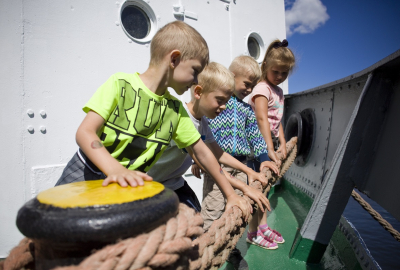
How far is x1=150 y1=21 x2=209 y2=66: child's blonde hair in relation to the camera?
3.29 ft

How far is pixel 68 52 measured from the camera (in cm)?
218

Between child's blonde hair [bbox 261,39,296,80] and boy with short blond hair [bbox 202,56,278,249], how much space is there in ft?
1.08

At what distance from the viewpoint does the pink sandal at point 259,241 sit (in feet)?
6.41

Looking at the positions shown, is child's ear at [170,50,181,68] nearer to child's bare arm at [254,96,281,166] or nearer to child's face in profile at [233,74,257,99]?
child's face in profile at [233,74,257,99]

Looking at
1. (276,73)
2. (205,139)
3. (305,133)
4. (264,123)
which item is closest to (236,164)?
(205,139)

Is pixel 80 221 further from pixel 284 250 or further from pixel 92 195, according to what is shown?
pixel 284 250

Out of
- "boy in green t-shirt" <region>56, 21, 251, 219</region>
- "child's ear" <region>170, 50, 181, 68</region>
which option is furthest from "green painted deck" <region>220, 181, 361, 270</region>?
"child's ear" <region>170, 50, 181, 68</region>

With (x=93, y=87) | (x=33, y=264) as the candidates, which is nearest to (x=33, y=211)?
(x=33, y=264)

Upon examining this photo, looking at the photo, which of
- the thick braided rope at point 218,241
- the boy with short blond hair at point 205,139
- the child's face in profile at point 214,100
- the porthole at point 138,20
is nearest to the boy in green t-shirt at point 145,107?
the thick braided rope at point 218,241

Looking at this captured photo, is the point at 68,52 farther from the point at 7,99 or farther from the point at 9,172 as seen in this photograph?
the point at 9,172

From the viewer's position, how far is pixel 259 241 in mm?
1996

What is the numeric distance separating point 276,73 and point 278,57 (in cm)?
14

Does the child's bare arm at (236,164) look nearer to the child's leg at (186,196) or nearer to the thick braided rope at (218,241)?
the child's leg at (186,196)

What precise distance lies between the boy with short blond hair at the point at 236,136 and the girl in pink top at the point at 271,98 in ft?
0.26
